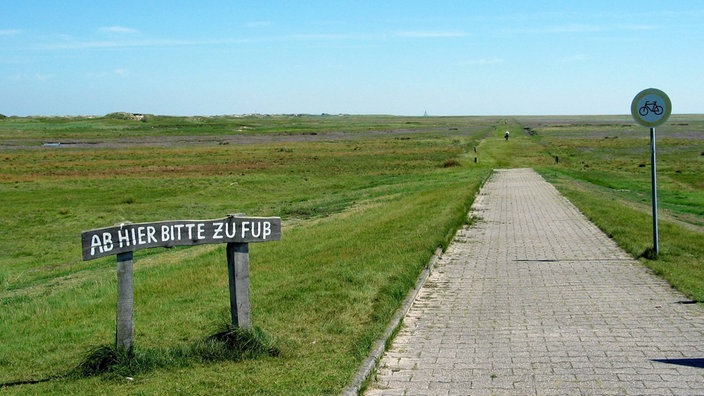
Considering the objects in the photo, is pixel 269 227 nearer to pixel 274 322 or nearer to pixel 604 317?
pixel 274 322

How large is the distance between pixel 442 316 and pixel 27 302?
733 cm

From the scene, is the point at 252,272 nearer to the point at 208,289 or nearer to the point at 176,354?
the point at 208,289

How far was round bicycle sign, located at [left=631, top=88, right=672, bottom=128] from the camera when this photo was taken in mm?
11180

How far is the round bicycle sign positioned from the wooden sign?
6897 mm

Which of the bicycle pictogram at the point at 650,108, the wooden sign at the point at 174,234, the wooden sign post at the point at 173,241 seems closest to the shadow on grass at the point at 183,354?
the wooden sign post at the point at 173,241

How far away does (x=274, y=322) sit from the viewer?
24.5ft

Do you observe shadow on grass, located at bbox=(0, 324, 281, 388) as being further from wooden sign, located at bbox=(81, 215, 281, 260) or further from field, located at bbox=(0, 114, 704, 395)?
wooden sign, located at bbox=(81, 215, 281, 260)

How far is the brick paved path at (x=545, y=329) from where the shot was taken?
5.70 m

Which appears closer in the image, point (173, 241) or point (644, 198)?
point (173, 241)

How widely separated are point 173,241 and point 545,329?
3.68 m

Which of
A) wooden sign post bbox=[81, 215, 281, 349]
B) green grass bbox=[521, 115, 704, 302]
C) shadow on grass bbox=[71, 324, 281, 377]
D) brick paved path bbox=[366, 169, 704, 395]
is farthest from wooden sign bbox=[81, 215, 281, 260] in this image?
green grass bbox=[521, 115, 704, 302]

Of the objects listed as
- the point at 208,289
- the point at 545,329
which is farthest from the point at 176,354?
the point at 208,289

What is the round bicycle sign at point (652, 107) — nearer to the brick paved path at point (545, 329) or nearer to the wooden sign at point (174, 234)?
the brick paved path at point (545, 329)

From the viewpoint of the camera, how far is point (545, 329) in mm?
7344
